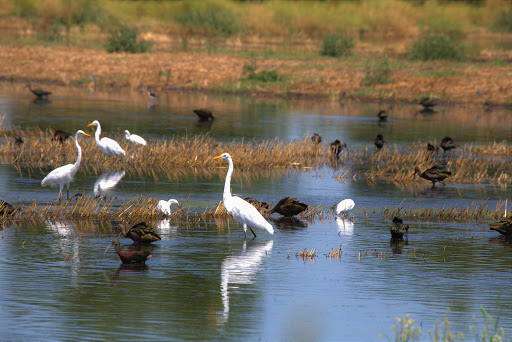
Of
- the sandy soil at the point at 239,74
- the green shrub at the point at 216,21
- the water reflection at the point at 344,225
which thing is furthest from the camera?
the green shrub at the point at 216,21

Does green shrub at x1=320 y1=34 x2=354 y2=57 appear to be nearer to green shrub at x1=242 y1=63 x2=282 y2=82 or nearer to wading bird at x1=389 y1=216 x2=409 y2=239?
green shrub at x1=242 y1=63 x2=282 y2=82

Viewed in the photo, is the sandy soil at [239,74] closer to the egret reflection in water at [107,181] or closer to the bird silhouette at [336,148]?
the bird silhouette at [336,148]

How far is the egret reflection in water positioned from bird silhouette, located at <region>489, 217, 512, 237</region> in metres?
9.24

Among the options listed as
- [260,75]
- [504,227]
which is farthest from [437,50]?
[504,227]

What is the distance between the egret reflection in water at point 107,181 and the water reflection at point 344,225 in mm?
5864

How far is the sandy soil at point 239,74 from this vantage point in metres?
52.0

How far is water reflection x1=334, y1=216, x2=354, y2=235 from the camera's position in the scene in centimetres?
1712

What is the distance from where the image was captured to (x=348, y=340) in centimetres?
1030

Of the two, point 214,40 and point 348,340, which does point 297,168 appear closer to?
point 348,340

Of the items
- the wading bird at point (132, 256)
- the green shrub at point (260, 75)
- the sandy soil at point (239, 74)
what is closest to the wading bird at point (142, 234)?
the wading bird at point (132, 256)

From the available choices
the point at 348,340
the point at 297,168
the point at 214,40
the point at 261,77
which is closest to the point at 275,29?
the point at 214,40

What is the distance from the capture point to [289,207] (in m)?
18.2

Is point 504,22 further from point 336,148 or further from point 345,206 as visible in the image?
point 345,206

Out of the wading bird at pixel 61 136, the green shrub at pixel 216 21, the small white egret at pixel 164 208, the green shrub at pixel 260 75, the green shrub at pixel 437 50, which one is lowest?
the small white egret at pixel 164 208
